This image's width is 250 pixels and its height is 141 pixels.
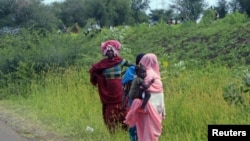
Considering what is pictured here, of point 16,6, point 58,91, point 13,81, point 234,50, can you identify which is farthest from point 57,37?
point 16,6

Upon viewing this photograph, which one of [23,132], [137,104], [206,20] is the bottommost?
[23,132]

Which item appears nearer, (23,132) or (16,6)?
(23,132)

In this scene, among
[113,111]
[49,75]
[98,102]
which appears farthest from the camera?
[49,75]

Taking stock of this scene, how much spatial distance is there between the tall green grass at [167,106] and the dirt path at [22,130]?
25 cm

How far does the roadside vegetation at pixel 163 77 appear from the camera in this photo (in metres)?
10.4

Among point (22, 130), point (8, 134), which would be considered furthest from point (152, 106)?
point (22, 130)

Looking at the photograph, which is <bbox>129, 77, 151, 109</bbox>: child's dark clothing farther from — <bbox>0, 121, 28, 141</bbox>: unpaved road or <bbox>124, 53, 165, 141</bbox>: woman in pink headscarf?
<bbox>0, 121, 28, 141</bbox>: unpaved road

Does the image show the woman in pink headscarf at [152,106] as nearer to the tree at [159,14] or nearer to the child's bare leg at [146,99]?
the child's bare leg at [146,99]

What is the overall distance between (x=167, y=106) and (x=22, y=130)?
3078 millimetres

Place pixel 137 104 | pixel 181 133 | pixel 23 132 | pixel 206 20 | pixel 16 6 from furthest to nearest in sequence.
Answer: pixel 16 6 < pixel 206 20 < pixel 23 132 < pixel 181 133 < pixel 137 104

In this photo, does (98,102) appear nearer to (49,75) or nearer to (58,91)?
(58,91)

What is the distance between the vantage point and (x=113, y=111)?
11055 millimetres

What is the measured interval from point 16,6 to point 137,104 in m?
35.1

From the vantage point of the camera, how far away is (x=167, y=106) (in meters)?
11.3
